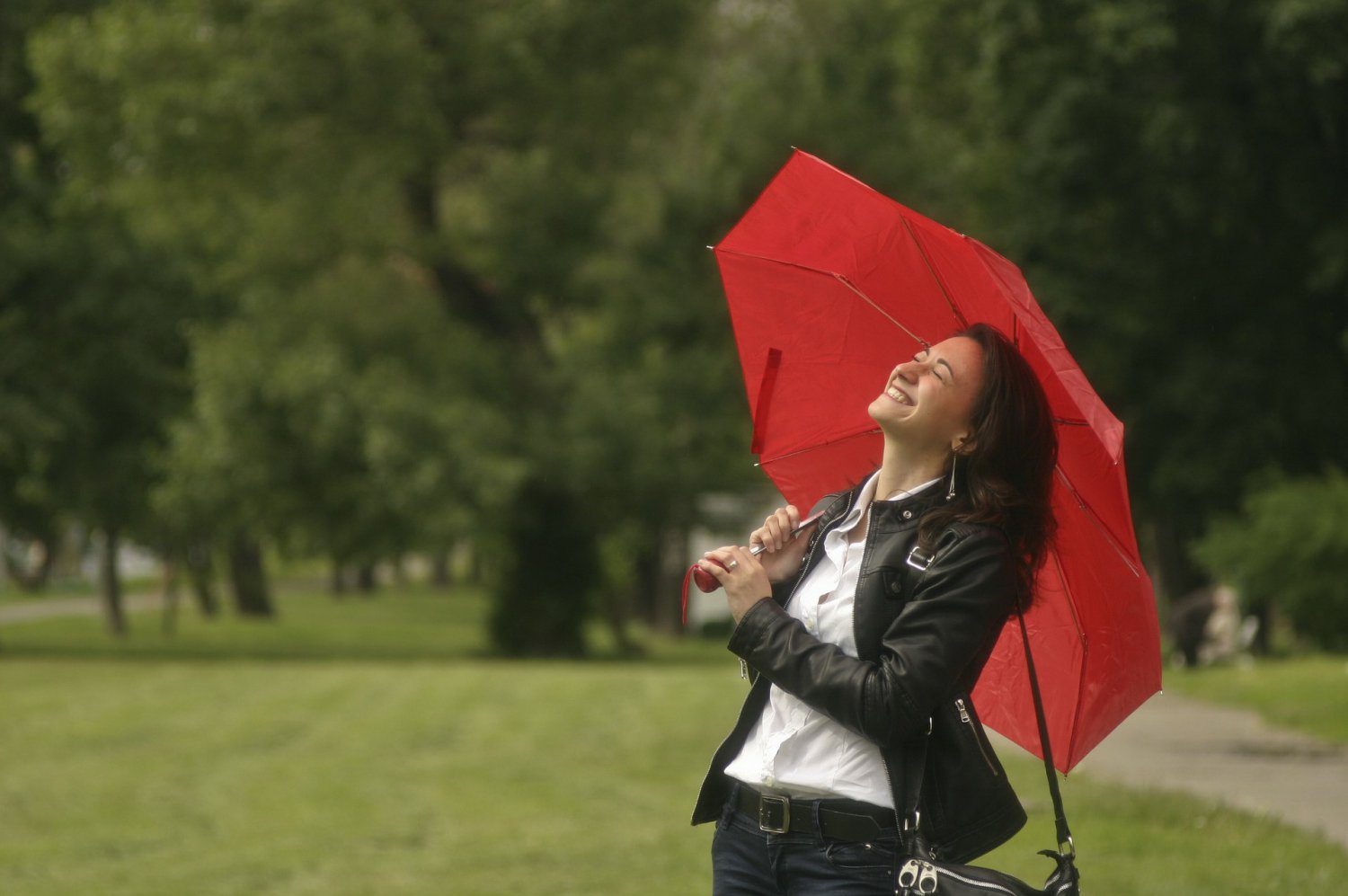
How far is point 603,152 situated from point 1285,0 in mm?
15881

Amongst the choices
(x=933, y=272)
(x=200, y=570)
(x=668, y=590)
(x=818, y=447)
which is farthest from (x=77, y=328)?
(x=933, y=272)

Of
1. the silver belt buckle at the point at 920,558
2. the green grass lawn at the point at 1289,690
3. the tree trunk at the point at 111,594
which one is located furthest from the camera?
the tree trunk at the point at 111,594

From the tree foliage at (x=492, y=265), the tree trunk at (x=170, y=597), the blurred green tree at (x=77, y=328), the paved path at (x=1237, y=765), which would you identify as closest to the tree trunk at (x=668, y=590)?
the tree trunk at (x=170, y=597)

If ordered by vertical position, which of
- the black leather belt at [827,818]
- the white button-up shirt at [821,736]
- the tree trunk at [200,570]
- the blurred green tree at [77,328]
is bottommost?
the tree trunk at [200,570]

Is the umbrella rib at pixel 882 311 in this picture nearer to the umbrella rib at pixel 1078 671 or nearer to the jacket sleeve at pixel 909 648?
the umbrella rib at pixel 1078 671

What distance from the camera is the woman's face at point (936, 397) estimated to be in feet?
10.4

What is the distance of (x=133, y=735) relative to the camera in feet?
→ 56.5

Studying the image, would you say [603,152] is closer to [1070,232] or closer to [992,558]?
[1070,232]

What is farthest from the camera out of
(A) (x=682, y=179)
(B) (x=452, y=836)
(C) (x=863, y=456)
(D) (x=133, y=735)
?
(A) (x=682, y=179)

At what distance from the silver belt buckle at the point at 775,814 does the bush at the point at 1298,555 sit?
65.0 feet

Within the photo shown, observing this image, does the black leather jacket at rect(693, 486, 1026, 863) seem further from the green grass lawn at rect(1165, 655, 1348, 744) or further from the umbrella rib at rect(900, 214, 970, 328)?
the green grass lawn at rect(1165, 655, 1348, 744)

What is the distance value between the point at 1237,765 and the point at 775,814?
9366 millimetres

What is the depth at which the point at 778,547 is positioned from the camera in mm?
3373

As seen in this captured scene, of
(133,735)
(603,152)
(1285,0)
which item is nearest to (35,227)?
(603,152)
